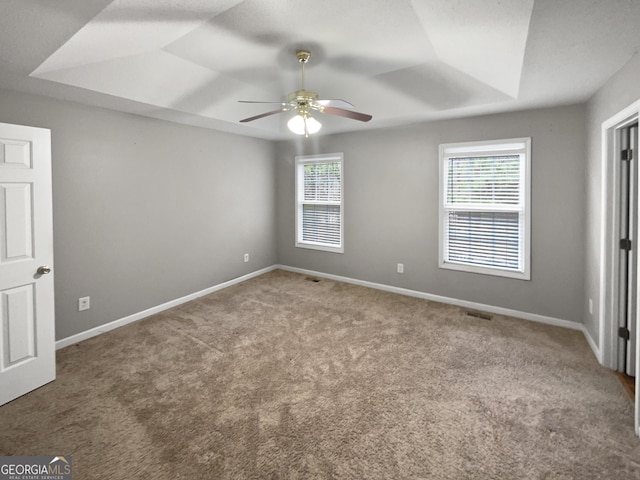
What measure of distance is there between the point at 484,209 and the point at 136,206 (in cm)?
407

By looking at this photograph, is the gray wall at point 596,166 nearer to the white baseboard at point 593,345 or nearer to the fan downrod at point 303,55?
the white baseboard at point 593,345

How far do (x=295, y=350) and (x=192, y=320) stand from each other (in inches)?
55.7

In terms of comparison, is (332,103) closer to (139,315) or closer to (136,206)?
(136,206)

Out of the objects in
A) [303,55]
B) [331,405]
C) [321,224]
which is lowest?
[331,405]

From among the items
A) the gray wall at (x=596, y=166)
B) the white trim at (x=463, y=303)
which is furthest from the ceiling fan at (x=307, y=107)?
the white trim at (x=463, y=303)

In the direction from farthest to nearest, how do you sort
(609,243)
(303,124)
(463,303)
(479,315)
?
(463,303) → (479,315) → (303,124) → (609,243)

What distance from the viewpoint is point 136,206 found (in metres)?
3.68

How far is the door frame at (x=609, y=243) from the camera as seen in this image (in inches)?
102

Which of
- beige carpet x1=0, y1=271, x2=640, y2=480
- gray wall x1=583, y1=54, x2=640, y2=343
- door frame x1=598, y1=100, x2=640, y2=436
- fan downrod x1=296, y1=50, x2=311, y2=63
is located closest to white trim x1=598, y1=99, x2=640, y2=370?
door frame x1=598, y1=100, x2=640, y2=436

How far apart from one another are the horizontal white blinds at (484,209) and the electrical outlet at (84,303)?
4.11m

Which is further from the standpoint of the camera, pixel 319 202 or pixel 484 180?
pixel 319 202

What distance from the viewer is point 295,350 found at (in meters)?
3.02

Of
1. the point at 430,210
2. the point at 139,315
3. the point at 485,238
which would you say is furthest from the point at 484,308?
the point at 139,315

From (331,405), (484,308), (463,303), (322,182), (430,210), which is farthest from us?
(322,182)
